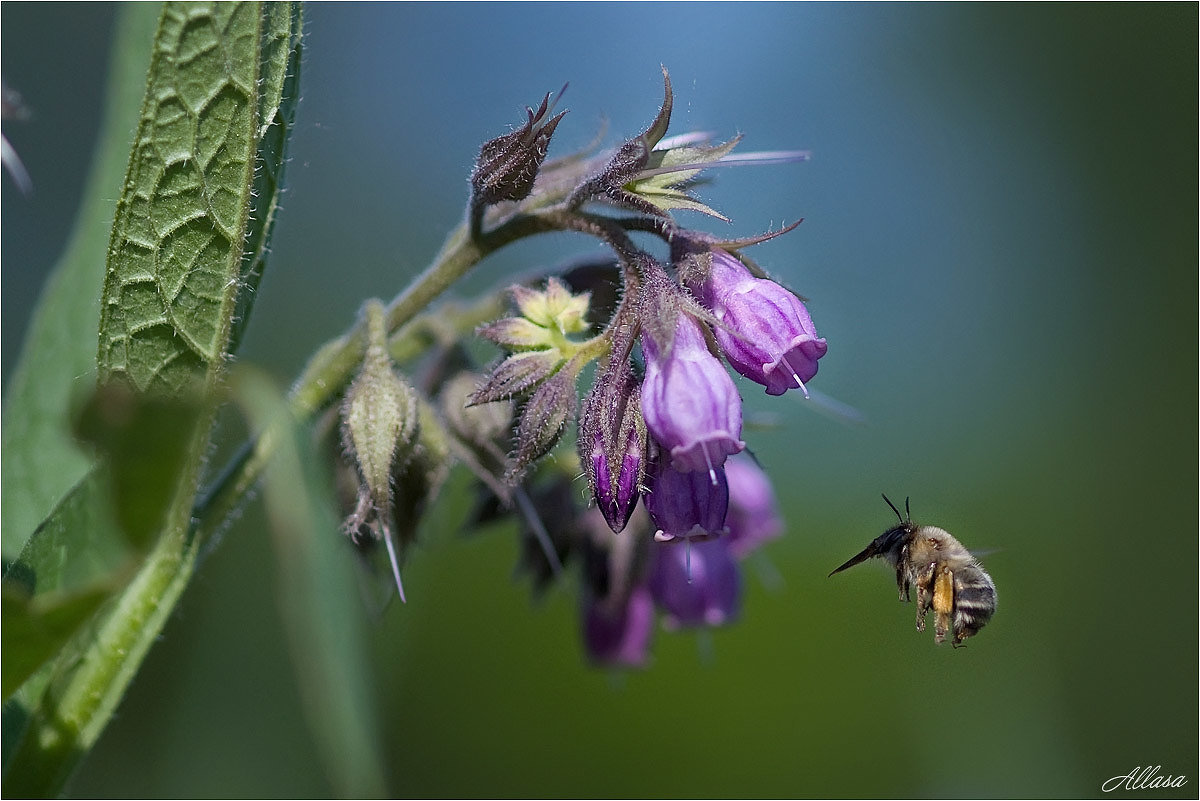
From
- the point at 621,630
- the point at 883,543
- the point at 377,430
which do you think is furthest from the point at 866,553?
the point at 377,430

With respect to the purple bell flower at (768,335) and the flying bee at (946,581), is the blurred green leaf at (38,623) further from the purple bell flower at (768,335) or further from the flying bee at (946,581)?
the flying bee at (946,581)

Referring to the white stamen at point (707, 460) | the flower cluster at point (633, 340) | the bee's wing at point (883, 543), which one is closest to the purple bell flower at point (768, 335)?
the flower cluster at point (633, 340)

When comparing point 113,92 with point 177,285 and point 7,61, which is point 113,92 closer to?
point 177,285

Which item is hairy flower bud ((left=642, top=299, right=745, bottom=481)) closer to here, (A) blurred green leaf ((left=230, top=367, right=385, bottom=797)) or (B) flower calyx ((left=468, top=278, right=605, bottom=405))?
(B) flower calyx ((left=468, top=278, right=605, bottom=405))

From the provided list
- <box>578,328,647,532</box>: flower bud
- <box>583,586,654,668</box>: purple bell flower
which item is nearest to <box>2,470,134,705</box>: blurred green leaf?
<box>578,328,647,532</box>: flower bud

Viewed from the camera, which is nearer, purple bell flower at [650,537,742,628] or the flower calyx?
the flower calyx

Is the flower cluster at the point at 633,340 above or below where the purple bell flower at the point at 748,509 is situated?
above

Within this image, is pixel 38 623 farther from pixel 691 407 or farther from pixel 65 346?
pixel 65 346
